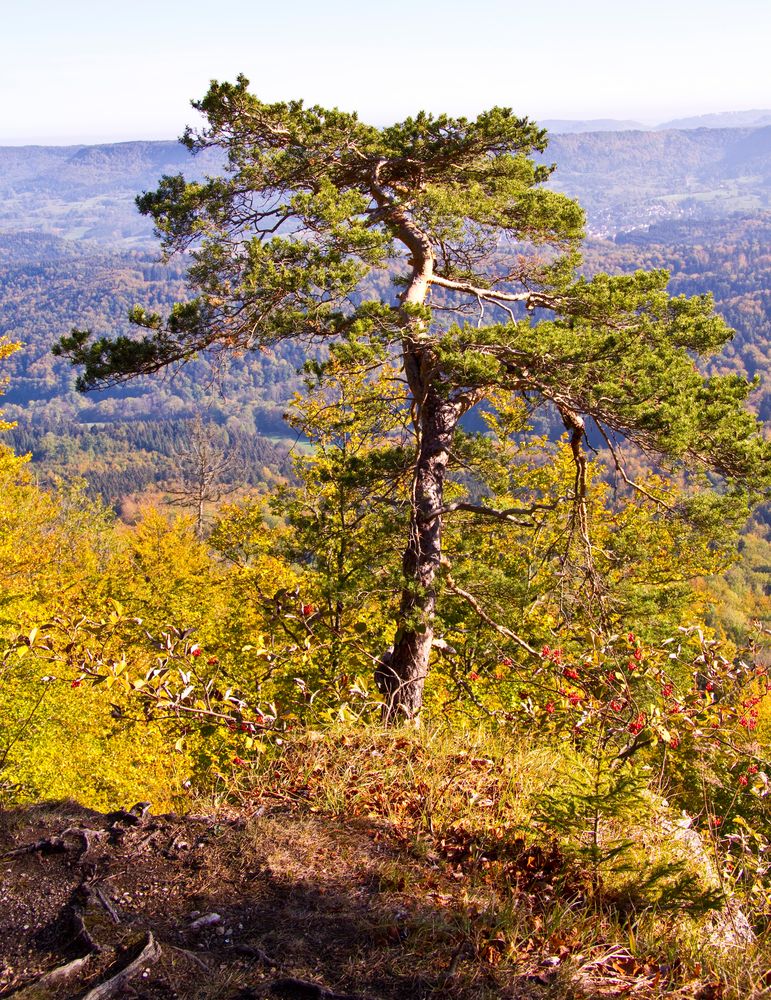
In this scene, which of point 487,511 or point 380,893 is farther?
point 487,511

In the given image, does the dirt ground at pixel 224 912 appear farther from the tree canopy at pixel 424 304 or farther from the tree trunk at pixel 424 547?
the tree trunk at pixel 424 547

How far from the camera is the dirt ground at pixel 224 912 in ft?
8.75

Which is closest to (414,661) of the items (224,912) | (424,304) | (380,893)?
(424,304)

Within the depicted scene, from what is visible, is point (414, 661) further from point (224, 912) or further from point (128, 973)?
point (128, 973)

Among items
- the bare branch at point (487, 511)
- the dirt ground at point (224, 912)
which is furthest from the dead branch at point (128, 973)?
the bare branch at point (487, 511)

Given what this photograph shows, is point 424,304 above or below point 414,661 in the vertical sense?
above

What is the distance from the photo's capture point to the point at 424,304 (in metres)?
6.53

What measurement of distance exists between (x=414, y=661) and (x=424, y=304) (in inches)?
150

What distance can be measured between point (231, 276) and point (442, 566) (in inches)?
153

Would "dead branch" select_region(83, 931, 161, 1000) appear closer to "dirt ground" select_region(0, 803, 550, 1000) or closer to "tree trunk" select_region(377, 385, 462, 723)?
"dirt ground" select_region(0, 803, 550, 1000)

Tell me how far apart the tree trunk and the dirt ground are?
3494 millimetres

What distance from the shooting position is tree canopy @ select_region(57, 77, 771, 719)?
6.15m

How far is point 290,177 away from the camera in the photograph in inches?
286

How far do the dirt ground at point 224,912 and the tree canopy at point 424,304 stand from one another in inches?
107
